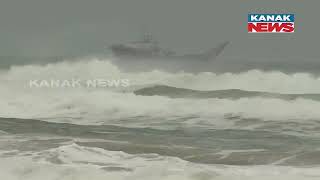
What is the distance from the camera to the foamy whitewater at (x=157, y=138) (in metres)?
10.9

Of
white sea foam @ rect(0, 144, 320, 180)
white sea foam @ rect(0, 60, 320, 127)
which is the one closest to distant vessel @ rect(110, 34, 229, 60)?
white sea foam @ rect(0, 60, 320, 127)

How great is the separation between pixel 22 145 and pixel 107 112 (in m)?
9.16

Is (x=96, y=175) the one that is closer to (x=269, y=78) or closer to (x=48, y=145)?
(x=48, y=145)

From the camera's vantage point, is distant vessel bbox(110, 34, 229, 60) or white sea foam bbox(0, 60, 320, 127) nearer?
white sea foam bbox(0, 60, 320, 127)

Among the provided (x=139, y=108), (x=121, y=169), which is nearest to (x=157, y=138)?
(x=121, y=169)

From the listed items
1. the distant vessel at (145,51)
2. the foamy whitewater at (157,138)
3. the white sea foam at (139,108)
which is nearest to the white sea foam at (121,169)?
the foamy whitewater at (157,138)

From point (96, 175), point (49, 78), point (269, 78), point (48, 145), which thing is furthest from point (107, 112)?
point (49, 78)

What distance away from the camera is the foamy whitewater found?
1088cm

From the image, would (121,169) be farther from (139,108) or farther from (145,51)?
(145,51)

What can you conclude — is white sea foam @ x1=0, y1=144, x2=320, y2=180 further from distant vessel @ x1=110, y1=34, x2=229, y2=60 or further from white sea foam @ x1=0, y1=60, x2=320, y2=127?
distant vessel @ x1=110, y1=34, x2=229, y2=60

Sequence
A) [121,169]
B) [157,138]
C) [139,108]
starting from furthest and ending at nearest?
[139,108]
[157,138]
[121,169]

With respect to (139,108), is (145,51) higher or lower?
higher

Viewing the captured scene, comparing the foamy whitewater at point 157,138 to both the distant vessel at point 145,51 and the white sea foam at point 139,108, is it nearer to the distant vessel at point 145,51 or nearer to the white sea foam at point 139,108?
the white sea foam at point 139,108

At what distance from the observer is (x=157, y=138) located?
624 inches
